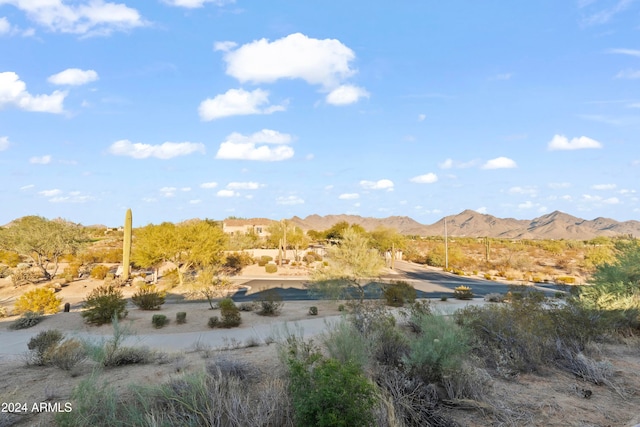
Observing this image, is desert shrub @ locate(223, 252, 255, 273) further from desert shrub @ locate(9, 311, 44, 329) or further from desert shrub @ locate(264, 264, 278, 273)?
desert shrub @ locate(9, 311, 44, 329)

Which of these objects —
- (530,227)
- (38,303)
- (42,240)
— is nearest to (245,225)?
(42,240)

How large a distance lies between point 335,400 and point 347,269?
17605mm

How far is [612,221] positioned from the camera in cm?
17100

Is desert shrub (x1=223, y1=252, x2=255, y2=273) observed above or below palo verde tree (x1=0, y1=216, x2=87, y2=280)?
below

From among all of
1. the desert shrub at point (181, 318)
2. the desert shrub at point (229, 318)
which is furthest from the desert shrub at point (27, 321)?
the desert shrub at point (229, 318)

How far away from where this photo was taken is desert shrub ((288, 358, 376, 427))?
436cm

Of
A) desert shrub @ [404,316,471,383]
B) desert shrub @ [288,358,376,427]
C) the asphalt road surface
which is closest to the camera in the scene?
desert shrub @ [288,358,376,427]

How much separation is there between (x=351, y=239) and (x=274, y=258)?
94.3 ft

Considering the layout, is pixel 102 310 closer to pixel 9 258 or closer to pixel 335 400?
pixel 335 400

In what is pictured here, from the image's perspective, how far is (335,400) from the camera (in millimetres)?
4395

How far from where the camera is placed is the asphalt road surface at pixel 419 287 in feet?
87.6

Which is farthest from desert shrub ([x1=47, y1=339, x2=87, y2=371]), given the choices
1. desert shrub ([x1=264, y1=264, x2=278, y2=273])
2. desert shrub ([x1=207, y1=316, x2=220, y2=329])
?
desert shrub ([x1=264, y1=264, x2=278, y2=273])

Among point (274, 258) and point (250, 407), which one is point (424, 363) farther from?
point (274, 258)

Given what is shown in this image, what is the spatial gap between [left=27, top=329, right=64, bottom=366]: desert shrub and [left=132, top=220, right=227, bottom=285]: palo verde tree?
2072 cm
